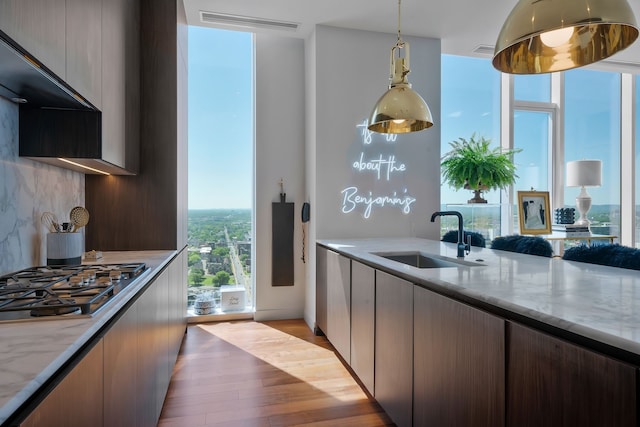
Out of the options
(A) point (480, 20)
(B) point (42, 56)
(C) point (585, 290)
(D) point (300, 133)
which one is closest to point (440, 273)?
(C) point (585, 290)

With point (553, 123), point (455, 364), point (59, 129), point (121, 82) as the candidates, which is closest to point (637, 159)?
point (553, 123)

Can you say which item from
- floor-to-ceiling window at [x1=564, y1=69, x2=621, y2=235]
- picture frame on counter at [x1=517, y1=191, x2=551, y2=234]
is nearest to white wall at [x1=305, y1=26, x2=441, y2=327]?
picture frame on counter at [x1=517, y1=191, x2=551, y2=234]

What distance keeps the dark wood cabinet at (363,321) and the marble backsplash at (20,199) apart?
1810 mm

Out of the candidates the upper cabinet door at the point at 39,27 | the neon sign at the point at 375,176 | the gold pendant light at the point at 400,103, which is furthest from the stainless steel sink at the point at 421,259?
the upper cabinet door at the point at 39,27

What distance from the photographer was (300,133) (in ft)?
12.7

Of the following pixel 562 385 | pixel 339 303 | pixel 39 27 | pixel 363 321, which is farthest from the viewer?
pixel 339 303

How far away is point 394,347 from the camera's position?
1854 millimetres

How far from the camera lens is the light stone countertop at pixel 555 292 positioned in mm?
862

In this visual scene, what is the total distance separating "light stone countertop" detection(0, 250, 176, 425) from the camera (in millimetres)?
624

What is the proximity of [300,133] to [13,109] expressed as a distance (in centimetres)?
254

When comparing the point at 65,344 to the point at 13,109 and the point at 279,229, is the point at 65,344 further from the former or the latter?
the point at 279,229

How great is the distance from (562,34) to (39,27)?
75.7 inches

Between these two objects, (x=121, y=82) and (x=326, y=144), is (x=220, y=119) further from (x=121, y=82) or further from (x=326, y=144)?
(x=121, y=82)

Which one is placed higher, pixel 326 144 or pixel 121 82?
pixel 121 82
